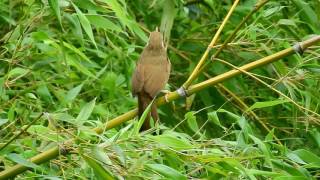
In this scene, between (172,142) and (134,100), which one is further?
(134,100)

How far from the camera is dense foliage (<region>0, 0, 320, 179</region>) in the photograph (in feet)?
6.68

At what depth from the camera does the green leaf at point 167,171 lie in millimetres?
1952

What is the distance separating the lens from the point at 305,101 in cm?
276

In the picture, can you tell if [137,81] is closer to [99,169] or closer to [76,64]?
[76,64]

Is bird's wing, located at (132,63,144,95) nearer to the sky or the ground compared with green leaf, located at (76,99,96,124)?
nearer to the ground

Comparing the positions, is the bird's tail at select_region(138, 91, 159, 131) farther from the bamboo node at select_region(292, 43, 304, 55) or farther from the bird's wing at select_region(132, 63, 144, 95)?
the bamboo node at select_region(292, 43, 304, 55)

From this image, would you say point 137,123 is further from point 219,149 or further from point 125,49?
point 125,49

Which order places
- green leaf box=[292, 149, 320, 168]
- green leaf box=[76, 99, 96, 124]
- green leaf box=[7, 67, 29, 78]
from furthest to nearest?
green leaf box=[7, 67, 29, 78] < green leaf box=[292, 149, 320, 168] < green leaf box=[76, 99, 96, 124]

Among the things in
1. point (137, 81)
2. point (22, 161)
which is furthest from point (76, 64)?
point (22, 161)

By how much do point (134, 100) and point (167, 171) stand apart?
4.37ft

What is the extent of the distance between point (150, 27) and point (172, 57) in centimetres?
17

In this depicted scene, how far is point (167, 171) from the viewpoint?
1963mm

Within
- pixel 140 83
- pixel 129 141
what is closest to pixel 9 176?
pixel 129 141

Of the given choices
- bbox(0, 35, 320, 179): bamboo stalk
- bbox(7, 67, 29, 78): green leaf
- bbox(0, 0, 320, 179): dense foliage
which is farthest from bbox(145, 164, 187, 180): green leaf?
bbox(7, 67, 29, 78): green leaf
